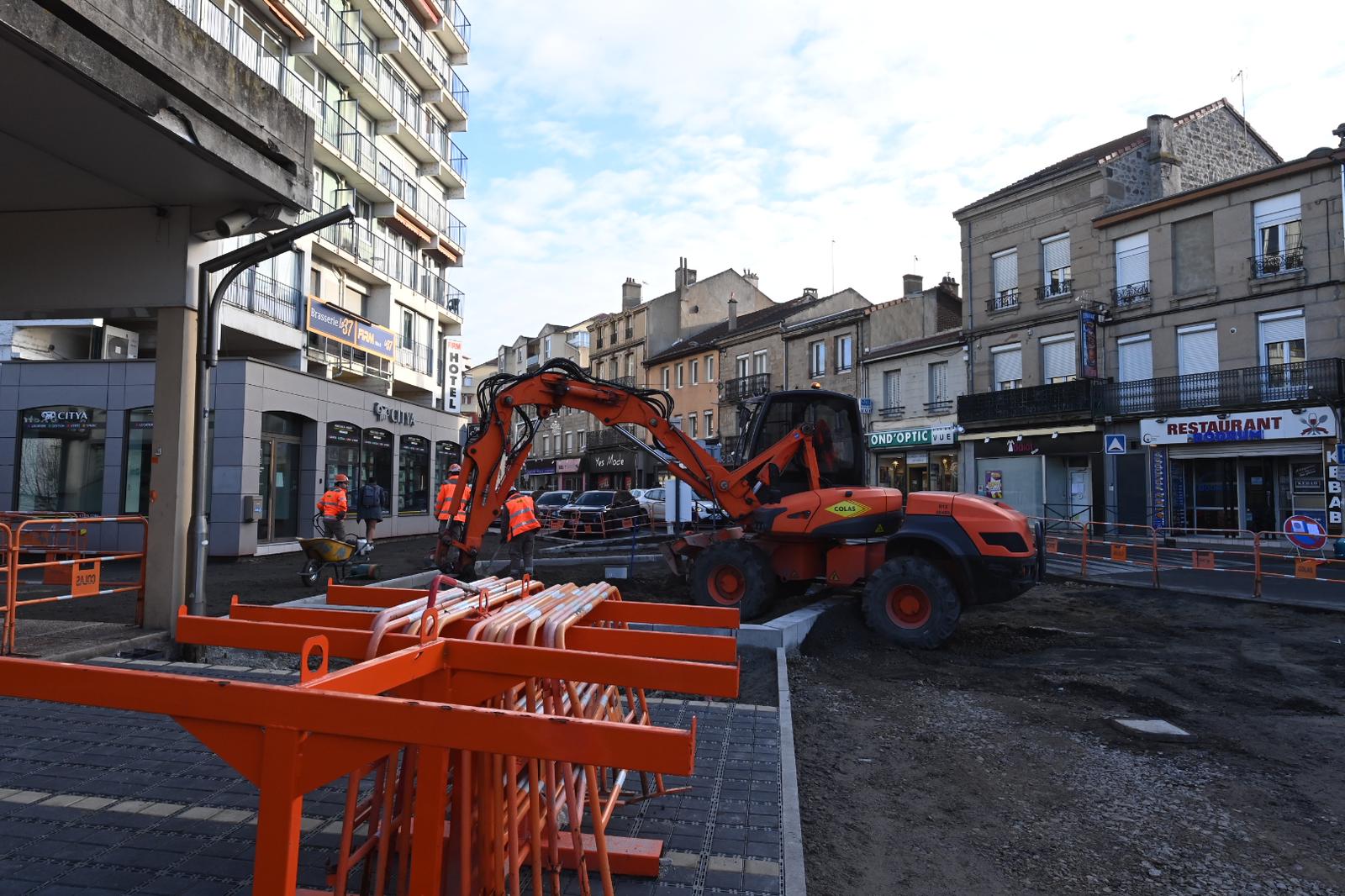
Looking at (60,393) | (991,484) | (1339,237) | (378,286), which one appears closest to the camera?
(60,393)

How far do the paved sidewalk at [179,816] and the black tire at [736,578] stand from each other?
419cm

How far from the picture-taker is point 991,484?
30297 mm

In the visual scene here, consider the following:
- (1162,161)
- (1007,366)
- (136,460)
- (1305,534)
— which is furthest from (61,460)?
(1162,161)

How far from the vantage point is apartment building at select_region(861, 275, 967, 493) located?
106ft

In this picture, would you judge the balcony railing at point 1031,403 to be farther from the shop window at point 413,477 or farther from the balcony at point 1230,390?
the shop window at point 413,477

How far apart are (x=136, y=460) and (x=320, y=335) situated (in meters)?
6.01

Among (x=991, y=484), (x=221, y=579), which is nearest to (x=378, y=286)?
(x=221, y=579)

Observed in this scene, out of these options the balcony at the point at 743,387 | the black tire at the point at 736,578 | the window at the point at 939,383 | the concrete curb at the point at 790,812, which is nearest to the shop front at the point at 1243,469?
the window at the point at 939,383

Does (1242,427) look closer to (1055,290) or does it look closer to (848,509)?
(1055,290)

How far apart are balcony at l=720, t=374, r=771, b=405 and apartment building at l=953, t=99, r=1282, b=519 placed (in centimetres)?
1109

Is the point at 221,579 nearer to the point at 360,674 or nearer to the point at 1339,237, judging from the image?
the point at 360,674

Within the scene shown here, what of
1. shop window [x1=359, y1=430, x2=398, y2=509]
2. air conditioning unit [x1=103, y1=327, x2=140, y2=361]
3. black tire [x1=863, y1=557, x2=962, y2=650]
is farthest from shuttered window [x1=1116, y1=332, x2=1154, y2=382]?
air conditioning unit [x1=103, y1=327, x2=140, y2=361]

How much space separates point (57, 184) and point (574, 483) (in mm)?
50768

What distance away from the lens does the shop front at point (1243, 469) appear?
2266 cm
